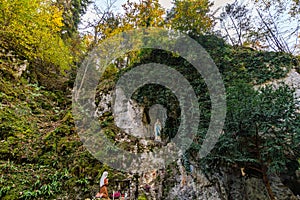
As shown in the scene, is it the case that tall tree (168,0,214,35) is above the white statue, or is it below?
above

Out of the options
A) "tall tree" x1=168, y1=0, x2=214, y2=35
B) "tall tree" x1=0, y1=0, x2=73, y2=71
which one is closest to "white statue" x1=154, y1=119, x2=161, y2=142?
"tall tree" x1=168, y1=0, x2=214, y2=35

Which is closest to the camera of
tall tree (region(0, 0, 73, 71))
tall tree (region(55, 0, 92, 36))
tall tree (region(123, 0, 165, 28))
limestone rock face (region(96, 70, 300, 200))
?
limestone rock face (region(96, 70, 300, 200))

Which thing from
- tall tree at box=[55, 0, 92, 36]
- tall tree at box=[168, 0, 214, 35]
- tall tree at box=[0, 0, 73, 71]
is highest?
tall tree at box=[55, 0, 92, 36]

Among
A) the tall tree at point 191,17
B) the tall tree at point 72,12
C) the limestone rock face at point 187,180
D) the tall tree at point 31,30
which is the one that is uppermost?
the tall tree at point 72,12

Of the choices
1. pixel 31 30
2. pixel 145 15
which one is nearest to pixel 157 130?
pixel 145 15

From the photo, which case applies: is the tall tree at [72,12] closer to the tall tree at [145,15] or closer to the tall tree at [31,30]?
the tall tree at [31,30]

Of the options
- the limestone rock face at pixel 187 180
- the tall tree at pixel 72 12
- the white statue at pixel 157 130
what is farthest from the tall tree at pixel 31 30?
the white statue at pixel 157 130

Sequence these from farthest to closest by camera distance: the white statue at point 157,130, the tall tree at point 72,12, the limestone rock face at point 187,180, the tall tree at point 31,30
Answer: the tall tree at point 72,12, the white statue at point 157,130, the tall tree at point 31,30, the limestone rock face at point 187,180

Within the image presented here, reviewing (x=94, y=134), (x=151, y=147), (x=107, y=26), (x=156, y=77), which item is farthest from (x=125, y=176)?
(x=107, y=26)

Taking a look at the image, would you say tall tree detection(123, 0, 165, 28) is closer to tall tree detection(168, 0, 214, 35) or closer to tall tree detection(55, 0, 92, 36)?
tall tree detection(168, 0, 214, 35)

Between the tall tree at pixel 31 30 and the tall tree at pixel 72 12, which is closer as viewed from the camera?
the tall tree at pixel 31 30

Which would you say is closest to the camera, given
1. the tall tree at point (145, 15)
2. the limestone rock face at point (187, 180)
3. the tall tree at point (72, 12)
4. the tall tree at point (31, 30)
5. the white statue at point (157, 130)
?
the limestone rock face at point (187, 180)

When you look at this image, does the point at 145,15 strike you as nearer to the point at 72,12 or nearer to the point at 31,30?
the point at 31,30

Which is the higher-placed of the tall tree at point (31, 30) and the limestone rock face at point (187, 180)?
the tall tree at point (31, 30)
